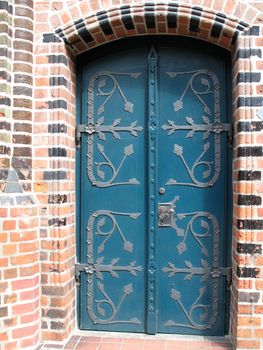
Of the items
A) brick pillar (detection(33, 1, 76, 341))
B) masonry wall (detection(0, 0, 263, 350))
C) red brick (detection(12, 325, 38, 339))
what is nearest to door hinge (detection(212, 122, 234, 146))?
masonry wall (detection(0, 0, 263, 350))

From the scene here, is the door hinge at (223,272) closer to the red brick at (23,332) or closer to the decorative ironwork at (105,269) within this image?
the decorative ironwork at (105,269)

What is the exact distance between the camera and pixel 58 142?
3.39 m

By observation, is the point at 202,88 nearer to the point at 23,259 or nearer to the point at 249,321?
the point at 249,321

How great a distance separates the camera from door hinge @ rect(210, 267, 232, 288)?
3502 mm

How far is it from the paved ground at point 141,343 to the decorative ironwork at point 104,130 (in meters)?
1.31

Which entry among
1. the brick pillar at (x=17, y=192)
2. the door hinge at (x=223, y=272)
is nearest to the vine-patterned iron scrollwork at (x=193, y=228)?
the door hinge at (x=223, y=272)

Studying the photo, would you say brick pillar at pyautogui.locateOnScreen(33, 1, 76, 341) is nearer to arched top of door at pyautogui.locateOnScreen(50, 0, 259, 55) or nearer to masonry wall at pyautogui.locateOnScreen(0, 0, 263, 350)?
masonry wall at pyautogui.locateOnScreen(0, 0, 263, 350)

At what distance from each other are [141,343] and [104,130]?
1821 millimetres

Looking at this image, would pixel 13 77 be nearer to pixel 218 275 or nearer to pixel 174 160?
pixel 174 160

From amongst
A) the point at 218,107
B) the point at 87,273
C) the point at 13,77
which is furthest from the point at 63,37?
the point at 87,273

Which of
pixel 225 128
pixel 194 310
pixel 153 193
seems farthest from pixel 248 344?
pixel 225 128

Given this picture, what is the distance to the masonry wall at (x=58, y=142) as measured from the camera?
3.21 meters

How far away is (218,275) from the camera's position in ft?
11.6

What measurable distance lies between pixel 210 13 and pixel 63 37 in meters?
1.18
